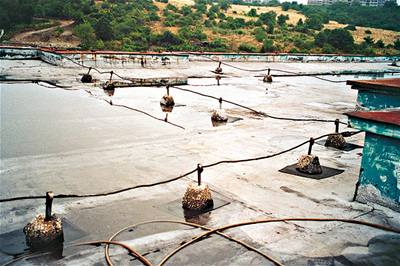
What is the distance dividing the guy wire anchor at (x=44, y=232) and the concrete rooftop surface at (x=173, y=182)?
0.37 ft

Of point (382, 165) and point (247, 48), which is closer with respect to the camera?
point (382, 165)

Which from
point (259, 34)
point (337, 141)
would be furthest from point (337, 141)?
point (259, 34)

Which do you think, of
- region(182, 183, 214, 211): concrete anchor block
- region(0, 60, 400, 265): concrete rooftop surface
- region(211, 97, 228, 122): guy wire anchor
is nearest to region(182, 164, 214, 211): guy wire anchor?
A: region(182, 183, 214, 211): concrete anchor block

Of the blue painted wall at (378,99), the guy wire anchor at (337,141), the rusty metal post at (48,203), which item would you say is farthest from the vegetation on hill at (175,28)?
the rusty metal post at (48,203)

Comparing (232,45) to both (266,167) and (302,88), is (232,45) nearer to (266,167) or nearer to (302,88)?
(302,88)

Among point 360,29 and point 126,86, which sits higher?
point 360,29

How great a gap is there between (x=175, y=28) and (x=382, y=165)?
44.2 meters

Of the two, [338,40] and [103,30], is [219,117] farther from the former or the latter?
[338,40]

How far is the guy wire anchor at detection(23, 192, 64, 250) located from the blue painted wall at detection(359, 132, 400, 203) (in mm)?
3814

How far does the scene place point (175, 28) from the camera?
154 feet

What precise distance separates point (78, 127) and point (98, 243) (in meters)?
4.76

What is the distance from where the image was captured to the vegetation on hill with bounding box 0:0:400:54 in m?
37.7

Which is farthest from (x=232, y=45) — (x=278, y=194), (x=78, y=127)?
(x=278, y=194)

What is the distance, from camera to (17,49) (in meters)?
18.1
